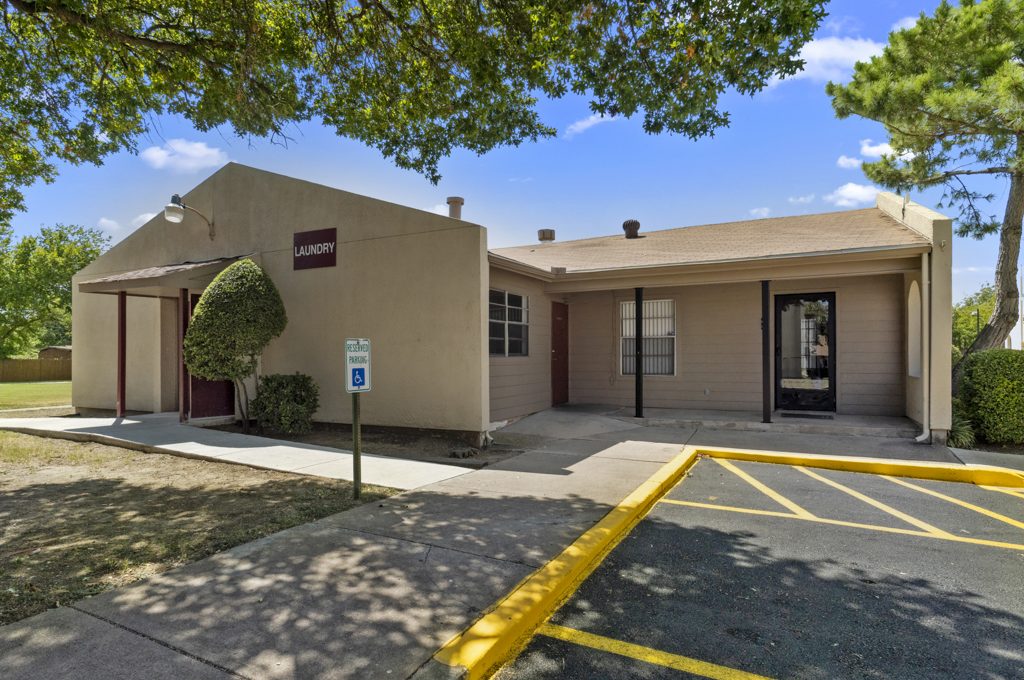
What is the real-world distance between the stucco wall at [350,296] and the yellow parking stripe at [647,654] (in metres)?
5.49

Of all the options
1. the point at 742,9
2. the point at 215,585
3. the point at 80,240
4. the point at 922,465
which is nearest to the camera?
the point at 215,585

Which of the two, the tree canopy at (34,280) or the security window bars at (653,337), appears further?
the tree canopy at (34,280)

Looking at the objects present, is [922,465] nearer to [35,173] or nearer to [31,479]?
[31,479]

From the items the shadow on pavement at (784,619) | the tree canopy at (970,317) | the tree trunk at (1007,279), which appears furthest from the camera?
the tree canopy at (970,317)

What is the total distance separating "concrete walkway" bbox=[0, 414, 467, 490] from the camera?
662 centimetres

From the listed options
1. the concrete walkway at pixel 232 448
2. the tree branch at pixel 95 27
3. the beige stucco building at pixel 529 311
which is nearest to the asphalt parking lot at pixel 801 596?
the concrete walkway at pixel 232 448

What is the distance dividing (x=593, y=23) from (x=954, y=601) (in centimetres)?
624

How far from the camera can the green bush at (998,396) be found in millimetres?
8141

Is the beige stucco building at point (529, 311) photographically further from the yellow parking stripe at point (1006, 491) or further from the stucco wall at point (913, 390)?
the yellow parking stripe at point (1006, 491)

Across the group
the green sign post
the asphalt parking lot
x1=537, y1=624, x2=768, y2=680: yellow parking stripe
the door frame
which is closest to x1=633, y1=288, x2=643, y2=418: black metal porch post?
the door frame

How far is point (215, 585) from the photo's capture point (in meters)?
3.42

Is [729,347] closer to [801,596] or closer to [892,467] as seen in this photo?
[892,467]

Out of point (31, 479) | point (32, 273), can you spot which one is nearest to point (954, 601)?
point (31, 479)

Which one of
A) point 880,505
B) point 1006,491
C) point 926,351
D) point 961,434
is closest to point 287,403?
point 880,505
